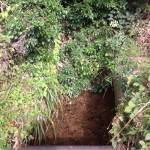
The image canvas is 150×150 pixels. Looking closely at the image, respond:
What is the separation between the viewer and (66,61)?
443cm

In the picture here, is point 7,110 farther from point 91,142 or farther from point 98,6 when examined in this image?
point 98,6

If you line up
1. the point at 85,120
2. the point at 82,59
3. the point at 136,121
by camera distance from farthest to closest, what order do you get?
the point at 82,59
the point at 85,120
the point at 136,121

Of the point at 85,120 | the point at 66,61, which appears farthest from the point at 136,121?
the point at 66,61

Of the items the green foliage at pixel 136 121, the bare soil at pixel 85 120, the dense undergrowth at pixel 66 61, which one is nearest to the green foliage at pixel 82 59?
the dense undergrowth at pixel 66 61

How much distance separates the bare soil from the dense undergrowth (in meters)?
0.14

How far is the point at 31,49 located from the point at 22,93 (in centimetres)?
60

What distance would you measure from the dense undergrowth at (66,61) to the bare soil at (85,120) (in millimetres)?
142

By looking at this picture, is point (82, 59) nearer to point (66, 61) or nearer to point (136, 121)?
point (66, 61)

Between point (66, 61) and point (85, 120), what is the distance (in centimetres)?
98

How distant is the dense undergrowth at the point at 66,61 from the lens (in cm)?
243

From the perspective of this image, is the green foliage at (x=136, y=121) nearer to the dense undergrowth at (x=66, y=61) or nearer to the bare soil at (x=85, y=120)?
the dense undergrowth at (x=66, y=61)

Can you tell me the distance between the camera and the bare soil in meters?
3.71

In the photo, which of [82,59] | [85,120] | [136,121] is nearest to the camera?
[136,121]

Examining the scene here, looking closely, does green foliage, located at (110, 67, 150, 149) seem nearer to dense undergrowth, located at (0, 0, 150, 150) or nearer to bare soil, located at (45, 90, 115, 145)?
dense undergrowth, located at (0, 0, 150, 150)
